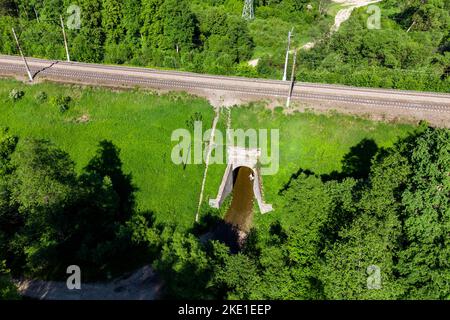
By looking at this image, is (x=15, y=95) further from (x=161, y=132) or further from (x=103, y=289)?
(x=103, y=289)

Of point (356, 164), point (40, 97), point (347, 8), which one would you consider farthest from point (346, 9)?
point (40, 97)

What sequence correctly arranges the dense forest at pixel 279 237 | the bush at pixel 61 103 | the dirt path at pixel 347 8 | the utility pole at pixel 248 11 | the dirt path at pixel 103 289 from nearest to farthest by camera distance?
the dense forest at pixel 279 237, the dirt path at pixel 103 289, the bush at pixel 61 103, the utility pole at pixel 248 11, the dirt path at pixel 347 8

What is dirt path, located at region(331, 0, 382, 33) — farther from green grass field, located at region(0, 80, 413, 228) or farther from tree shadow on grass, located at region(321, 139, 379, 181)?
tree shadow on grass, located at region(321, 139, 379, 181)

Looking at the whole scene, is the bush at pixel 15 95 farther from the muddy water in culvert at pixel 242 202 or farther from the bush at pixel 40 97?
the muddy water in culvert at pixel 242 202

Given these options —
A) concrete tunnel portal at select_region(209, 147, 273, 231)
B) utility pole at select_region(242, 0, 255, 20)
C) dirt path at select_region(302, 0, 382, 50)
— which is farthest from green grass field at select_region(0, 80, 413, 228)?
dirt path at select_region(302, 0, 382, 50)

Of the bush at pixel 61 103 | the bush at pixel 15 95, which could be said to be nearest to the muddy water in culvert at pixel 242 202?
the bush at pixel 61 103

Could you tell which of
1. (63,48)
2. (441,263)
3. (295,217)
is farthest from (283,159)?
(63,48)
